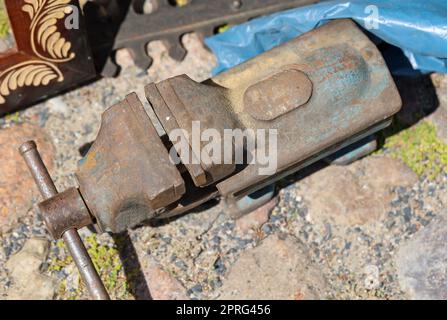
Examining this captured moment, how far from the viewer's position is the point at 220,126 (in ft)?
10.3

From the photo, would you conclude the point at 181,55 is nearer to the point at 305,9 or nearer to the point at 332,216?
the point at 305,9

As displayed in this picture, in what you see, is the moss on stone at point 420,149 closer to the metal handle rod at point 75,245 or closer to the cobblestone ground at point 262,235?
the cobblestone ground at point 262,235

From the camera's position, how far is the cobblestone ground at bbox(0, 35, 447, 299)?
3717mm

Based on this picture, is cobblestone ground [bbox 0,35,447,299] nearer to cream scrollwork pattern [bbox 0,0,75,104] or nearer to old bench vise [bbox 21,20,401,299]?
cream scrollwork pattern [bbox 0,0,75,104]

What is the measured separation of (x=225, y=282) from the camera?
3.74 m

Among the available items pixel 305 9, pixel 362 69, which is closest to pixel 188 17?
pixel 305 9

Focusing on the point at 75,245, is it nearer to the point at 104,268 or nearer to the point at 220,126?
the point at 104,268

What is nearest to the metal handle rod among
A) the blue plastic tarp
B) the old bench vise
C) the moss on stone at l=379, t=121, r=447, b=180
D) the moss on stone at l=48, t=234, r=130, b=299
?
the old bench vise

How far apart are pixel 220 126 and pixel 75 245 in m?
0.93

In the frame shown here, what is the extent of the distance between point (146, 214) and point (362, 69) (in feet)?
4.39

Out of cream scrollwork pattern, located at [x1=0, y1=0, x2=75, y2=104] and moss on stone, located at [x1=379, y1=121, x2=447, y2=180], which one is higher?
cream scrollwork pattern, located at [x1=0, y1=0, x2=75, y2=104]

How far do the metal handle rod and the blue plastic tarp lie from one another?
1633 millimetres

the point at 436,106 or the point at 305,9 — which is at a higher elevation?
the point at 305,9

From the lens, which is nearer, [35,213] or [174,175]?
[174,175]
